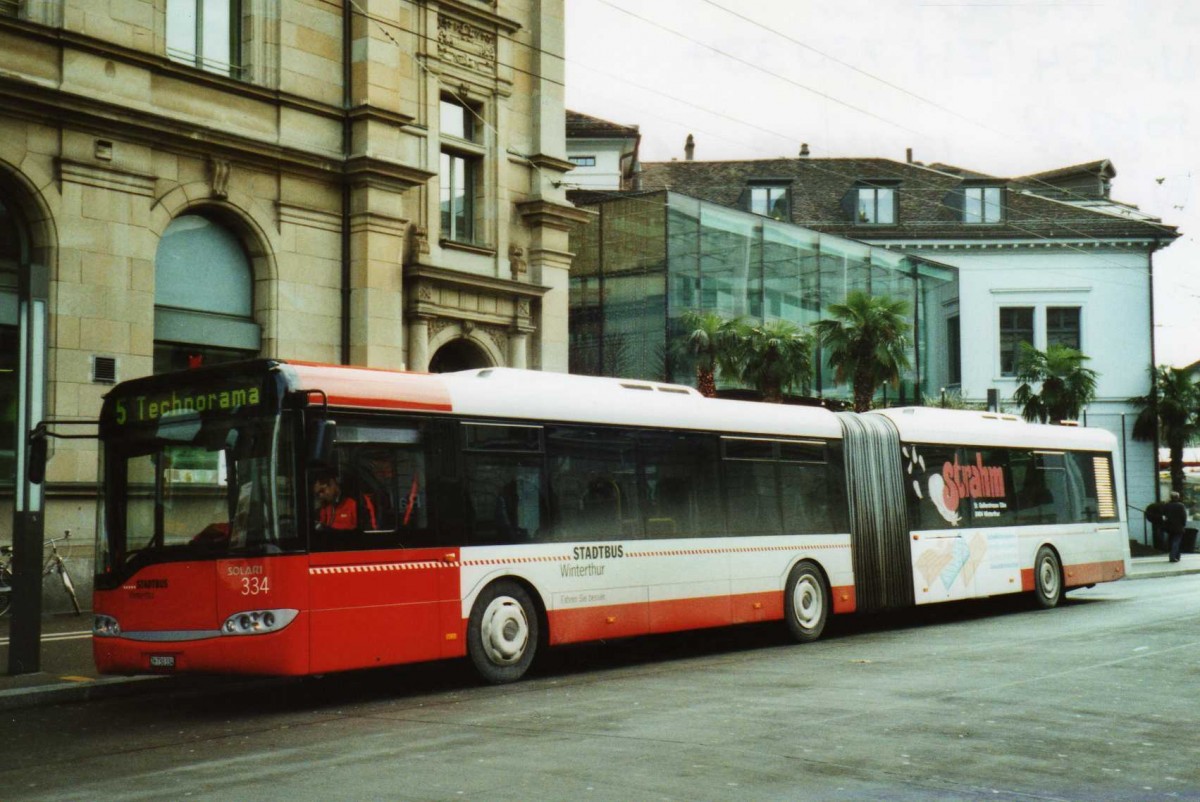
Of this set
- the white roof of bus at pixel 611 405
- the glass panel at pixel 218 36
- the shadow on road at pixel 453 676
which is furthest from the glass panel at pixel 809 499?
the glass panel at pixel 218 36

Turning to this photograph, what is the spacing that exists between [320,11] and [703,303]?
1754 centimetres

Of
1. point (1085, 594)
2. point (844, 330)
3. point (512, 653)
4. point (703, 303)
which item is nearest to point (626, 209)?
point (703, 303)

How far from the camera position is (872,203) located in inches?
2285

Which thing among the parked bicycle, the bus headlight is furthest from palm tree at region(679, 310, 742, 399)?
the bus headlight

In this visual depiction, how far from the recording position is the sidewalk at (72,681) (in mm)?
11250

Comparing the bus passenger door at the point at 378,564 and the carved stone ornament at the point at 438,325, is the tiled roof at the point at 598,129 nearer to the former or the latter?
the carved stone ornament at the point at 438,325

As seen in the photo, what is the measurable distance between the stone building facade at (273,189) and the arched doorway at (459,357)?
41 millimetres

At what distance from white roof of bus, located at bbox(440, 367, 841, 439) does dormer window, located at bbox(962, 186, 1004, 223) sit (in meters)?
42.6

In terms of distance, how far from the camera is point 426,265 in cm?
2330

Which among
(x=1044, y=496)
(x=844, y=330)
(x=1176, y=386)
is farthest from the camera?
(x=1176, y=386)

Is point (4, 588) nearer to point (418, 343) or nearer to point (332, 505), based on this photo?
point (418, 343)

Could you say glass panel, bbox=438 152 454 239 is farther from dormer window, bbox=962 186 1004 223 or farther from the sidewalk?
dormer window, bbox=962 186 1004 223

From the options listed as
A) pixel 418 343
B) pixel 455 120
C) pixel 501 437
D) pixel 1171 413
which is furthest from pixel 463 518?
pixel 1171 413

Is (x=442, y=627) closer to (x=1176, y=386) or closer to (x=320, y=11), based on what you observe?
(x=320, y=11)
